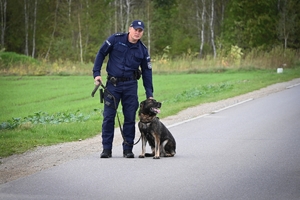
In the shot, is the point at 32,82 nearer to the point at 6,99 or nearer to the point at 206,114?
the point at 6,99

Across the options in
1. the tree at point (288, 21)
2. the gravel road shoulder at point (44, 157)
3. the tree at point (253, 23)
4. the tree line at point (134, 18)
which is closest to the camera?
the gravel road shoulder at point (44, 157)

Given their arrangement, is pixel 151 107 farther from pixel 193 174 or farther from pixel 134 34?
pixel 193 174

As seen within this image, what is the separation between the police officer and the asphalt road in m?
0.46

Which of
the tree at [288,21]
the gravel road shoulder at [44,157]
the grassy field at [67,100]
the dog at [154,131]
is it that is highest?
the tree at [288,21]

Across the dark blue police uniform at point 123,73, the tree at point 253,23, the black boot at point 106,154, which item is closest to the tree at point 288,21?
the tree at point 253,23

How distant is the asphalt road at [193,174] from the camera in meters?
8.26

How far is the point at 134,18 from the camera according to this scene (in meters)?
71.1

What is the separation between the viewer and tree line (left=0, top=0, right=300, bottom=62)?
2623 inches

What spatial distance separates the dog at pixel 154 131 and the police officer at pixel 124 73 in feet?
1.53

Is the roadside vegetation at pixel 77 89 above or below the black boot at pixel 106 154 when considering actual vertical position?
below

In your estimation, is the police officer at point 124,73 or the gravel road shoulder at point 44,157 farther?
the police officer at point 124,73

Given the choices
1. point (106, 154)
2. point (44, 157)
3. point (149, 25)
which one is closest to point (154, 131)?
point (106, 154)

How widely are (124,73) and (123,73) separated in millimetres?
15

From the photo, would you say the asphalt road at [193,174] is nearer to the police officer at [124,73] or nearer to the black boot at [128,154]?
the black boot at [128,154]
